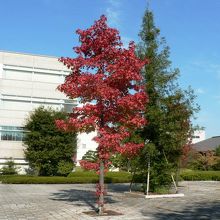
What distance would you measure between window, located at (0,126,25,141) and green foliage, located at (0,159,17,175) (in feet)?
10.5

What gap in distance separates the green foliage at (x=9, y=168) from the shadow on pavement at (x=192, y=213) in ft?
90.3

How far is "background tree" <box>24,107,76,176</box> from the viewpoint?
4125 centimetres

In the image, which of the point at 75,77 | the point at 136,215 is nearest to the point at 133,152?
the point at 136,215

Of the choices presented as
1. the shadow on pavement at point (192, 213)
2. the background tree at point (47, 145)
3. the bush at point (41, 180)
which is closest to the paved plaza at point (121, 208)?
the shadow on pavement at point (192, 213)

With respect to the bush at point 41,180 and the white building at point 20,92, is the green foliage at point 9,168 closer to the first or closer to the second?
the white building at point 20,92

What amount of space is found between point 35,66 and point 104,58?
35.1 meters

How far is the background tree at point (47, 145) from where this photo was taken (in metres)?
41.2

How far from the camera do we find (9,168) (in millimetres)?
43438

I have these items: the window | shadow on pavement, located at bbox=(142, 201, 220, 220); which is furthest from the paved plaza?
the window

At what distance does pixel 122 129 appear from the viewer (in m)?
16.0

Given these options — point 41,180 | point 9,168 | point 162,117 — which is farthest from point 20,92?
point 162,117

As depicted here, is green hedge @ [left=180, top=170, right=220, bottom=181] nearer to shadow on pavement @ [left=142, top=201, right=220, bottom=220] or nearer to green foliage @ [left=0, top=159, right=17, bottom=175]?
green foliage @ [left=0, top=159, right=17, bottom=175]

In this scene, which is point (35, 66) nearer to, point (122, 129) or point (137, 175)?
point (137, 175)

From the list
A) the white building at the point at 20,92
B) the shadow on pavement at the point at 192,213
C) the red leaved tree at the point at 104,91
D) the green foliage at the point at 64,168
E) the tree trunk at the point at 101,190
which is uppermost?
the white building at the point at 20,92
